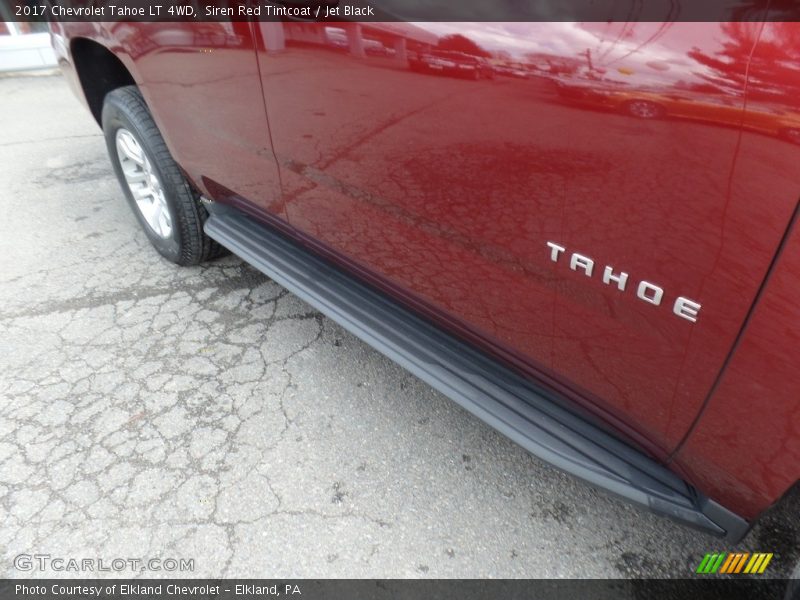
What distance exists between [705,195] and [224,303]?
2.31 meters

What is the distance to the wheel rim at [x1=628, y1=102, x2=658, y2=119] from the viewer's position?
3.32 ft

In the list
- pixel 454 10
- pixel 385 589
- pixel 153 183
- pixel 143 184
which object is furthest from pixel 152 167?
pixel 385 589

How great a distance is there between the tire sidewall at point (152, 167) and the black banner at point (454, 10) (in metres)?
0.50

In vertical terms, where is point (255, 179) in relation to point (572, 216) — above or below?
below

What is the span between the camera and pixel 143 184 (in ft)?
10.2

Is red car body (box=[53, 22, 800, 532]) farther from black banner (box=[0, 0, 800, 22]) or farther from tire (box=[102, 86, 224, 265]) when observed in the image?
tire (box=[102, 86, 224, 265])

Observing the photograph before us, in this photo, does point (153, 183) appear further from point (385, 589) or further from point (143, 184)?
point (385, 589)

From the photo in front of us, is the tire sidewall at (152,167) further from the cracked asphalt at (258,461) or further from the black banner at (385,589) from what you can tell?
the black banner at (385,589)

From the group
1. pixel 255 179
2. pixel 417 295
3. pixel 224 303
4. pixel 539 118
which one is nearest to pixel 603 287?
pixel 539 118

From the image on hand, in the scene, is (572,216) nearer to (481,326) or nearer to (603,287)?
(603,287)

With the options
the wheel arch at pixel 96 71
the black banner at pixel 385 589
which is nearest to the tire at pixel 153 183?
the wheel arch at pixel 96 71

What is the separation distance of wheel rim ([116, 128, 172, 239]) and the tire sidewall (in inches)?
1.1

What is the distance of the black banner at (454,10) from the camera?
0.93 m

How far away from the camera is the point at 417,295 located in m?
1.79
